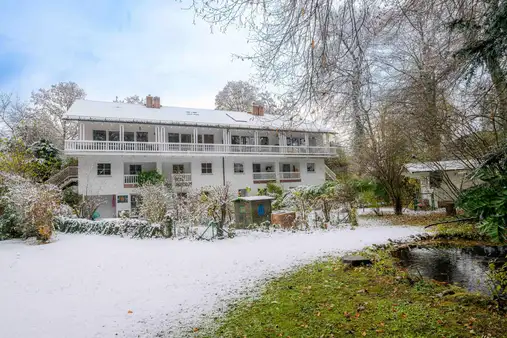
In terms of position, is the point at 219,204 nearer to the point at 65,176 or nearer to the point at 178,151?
the point at 178,151

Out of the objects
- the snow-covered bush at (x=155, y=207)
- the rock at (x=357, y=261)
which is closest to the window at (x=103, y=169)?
the snow-covered bush at (x=155, y=207)

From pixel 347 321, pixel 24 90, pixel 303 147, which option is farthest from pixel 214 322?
pixel 24 90

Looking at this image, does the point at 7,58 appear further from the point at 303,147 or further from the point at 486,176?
the point at 303,147

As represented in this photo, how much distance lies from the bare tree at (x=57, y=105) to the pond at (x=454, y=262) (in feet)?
96.1

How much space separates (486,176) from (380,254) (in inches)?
175

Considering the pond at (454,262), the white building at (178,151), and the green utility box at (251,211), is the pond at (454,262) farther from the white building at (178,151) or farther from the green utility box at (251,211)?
the white building at (178,151)

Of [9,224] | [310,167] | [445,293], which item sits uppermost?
[310,167]

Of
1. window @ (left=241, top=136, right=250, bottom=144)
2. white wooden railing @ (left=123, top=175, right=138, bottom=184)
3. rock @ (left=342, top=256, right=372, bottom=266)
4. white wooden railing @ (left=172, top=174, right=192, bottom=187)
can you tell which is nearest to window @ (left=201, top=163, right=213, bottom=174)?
white wooden railing @ (left=172, top=174, right=192, bottom=187)

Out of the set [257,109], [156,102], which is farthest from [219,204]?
[156,102]

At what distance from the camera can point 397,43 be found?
1123cm

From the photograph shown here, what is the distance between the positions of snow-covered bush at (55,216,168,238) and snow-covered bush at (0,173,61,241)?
103 cm

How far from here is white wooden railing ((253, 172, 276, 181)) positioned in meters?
25.0

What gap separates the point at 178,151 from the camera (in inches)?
837

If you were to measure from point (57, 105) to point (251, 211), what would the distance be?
26526 mm
